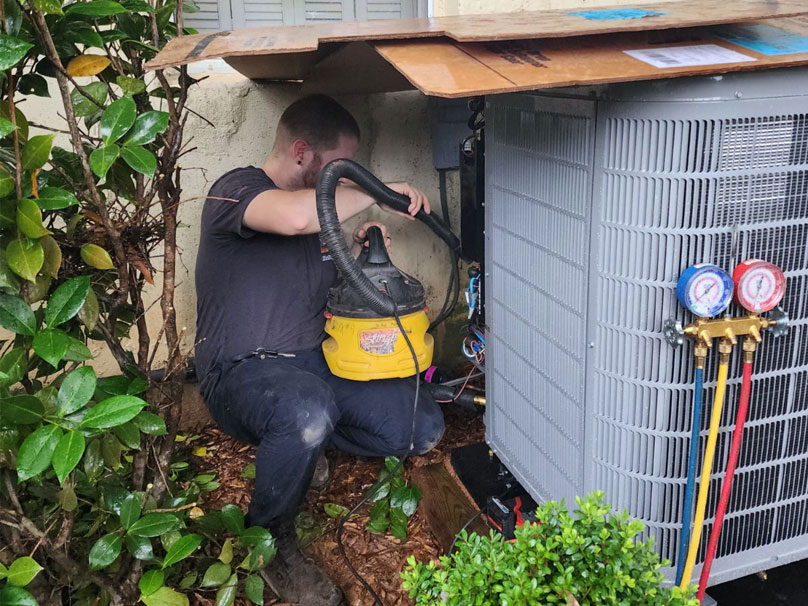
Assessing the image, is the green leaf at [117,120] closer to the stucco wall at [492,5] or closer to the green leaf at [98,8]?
the green leaf at [98,8]

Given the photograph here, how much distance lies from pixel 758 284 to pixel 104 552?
1.47m

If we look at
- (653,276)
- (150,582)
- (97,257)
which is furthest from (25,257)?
(653,276)

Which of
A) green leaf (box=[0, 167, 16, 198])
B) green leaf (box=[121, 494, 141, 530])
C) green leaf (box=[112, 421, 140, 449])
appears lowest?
green leaf (box=[121, 494, 141, 530])

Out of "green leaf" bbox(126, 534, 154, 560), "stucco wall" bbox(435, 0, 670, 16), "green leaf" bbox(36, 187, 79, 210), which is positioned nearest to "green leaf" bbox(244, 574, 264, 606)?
"green leaf" bbox(126, 534, 154, 560)

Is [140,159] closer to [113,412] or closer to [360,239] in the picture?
[113,412]

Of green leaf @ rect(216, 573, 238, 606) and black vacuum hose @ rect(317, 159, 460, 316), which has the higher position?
black vacuum hose @ rect(317, 159, 460, 316)

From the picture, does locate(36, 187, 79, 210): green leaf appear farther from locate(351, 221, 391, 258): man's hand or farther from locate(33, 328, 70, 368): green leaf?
locate(351, 221, 391, 258): man's hand

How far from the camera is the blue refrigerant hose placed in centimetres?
141

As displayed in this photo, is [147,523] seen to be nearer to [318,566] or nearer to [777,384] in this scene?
[318,566]

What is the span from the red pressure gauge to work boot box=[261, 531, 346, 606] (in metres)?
1.33

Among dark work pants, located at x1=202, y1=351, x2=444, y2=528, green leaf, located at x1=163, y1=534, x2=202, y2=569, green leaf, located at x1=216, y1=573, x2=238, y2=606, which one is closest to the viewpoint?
green leaf, located at x1=163, y1=534, x2=202, y2=569

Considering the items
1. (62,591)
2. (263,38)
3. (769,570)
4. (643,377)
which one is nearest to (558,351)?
(643,377)

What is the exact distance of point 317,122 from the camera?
2.36 meters

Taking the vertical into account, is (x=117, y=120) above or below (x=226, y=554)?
above
